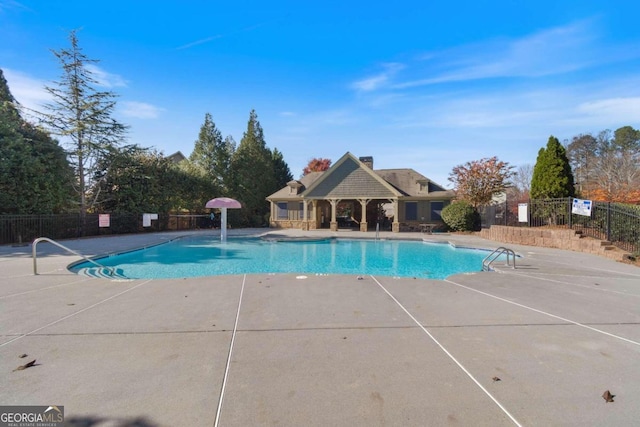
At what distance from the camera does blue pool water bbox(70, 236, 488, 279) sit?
1029cm

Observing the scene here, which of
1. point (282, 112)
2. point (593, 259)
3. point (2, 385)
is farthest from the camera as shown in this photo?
point (282, 112)

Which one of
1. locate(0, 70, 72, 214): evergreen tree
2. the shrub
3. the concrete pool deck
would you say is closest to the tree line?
locate(0, 70, 72, 214): evergreen tree

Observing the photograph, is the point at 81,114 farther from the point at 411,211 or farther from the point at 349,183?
the point at 411,211

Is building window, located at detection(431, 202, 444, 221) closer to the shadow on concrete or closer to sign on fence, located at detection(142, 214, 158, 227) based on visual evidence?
sign on fence, located at detection(142, 214, 158, 227)

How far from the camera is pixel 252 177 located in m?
29.4

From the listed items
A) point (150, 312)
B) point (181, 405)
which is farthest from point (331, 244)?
point (181, 405)

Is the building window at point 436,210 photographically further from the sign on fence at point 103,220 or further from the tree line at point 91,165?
the sign on fence at point 103,220

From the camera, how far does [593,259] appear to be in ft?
33.3

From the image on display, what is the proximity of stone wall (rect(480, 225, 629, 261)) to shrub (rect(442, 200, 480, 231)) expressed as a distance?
3.11 meters

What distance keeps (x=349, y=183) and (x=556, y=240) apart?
1342 cm

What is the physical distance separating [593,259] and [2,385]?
44.4 ft

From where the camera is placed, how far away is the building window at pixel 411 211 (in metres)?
23.8

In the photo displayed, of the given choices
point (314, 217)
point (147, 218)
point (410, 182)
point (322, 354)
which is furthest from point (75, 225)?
point (410, 182)

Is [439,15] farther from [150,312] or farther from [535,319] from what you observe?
[150,312]
